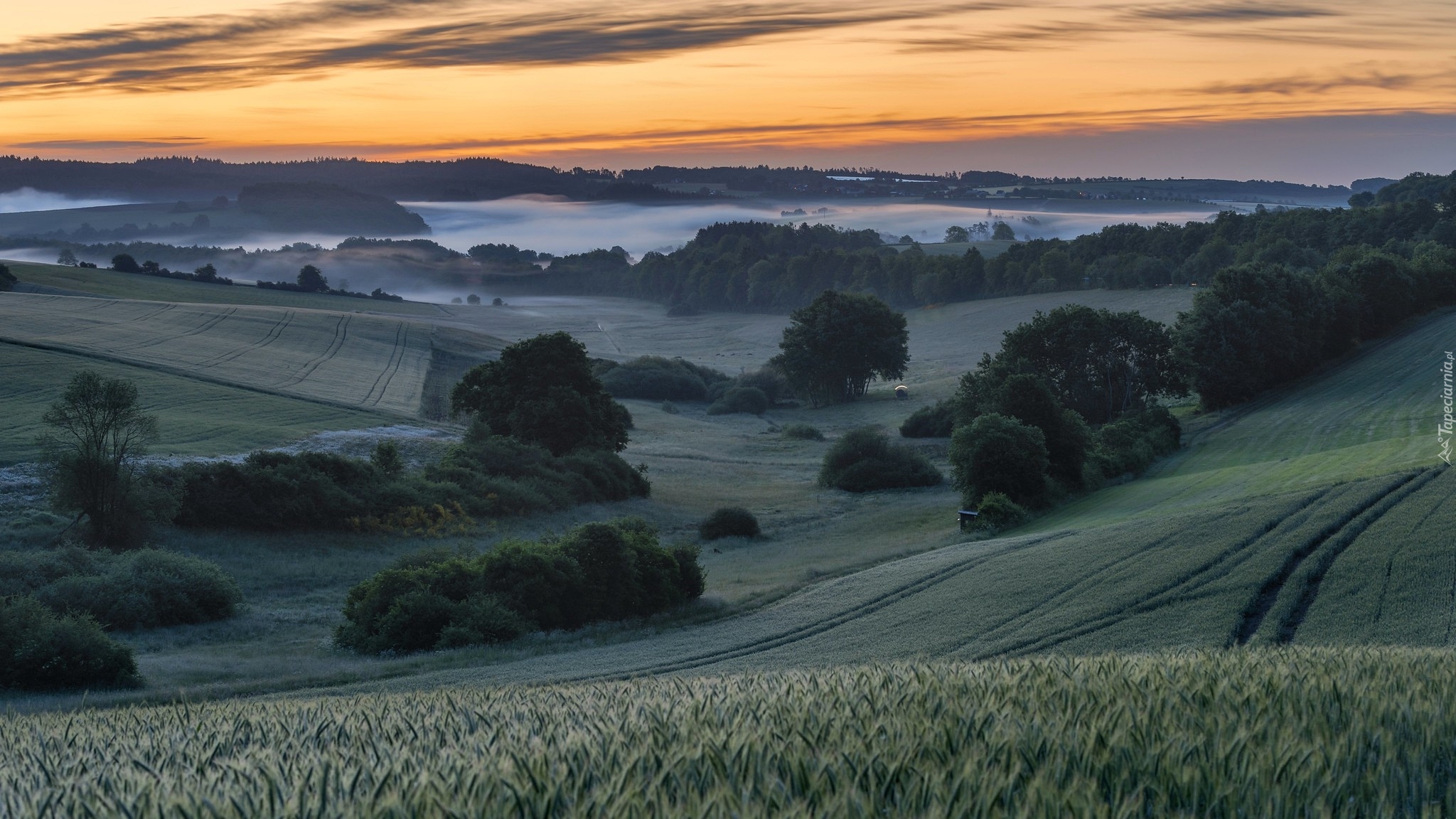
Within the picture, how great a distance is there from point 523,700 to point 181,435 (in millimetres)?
Answer: 51521

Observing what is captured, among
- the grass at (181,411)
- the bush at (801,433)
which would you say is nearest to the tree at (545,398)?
the grass at (181,411)

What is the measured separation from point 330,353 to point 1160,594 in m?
87.3

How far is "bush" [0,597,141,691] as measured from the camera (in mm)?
25078

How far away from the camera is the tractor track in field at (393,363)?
8077 cm

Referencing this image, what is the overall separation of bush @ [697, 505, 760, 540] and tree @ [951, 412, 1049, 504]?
10167 millimetres

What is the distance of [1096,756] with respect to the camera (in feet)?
18.4

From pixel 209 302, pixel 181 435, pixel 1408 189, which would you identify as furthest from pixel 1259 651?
pixel 1408 189

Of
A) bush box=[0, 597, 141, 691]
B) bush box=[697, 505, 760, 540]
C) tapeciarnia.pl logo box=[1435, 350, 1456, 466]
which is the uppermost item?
tapeciarnia.pl logo box=[1435, 350, 1456, 466]

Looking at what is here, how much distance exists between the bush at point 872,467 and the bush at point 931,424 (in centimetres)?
1637

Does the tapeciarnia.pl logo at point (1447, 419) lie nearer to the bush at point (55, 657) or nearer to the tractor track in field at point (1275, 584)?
the tractor track in field at point (1275, 584)

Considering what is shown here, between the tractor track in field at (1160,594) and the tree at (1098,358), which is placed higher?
the tree at (1098,358)

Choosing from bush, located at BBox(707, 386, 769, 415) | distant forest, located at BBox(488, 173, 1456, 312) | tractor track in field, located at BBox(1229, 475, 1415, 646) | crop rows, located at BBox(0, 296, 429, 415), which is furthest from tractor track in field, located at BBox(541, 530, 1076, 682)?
distant forest, located at BBox(488, 173, 1456, 312)

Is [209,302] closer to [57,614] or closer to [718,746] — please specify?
[57,614]

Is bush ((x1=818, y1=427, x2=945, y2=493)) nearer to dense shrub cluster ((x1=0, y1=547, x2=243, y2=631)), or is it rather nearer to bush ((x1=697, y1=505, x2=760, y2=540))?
bush ((x1=697, y1=505, x2=760, y2=540))
